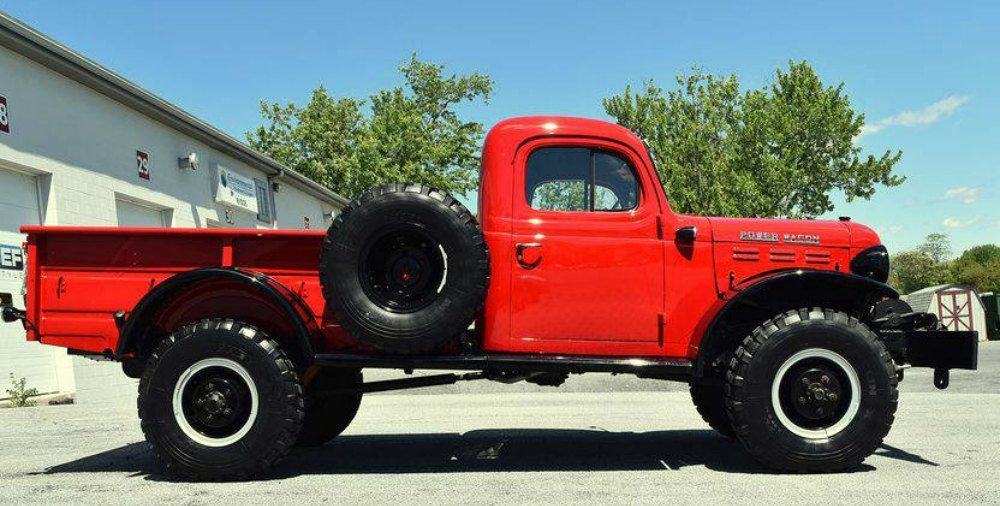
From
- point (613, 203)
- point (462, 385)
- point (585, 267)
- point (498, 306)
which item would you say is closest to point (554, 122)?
point (613, 203)

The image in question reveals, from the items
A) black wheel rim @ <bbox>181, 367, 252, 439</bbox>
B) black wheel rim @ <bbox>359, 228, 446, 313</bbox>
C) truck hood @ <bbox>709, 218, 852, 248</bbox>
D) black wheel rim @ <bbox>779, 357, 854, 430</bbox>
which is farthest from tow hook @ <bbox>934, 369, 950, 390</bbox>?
black wheel rim @ <bbox>181, 367, 252, 439</bbox>

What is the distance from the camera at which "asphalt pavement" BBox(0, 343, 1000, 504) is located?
390cm

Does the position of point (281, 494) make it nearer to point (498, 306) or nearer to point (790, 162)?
point (498, 306)

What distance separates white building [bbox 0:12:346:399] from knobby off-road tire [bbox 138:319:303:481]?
452 cm

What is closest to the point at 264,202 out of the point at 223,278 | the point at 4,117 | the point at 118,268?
the point at 4,117

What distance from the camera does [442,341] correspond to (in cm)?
423

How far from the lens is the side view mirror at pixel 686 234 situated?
4.51 metres

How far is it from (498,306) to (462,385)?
22.9ft

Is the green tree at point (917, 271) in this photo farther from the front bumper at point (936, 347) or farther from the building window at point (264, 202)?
the front bumper at point (936, 347)

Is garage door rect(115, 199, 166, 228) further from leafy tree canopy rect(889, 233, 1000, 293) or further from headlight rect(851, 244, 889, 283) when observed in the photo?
leafy tree canopy rect(889, 233, 1000, 293)

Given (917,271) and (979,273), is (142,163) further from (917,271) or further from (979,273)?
(917,271)

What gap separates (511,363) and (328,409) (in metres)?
2.00

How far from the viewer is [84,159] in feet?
34.0

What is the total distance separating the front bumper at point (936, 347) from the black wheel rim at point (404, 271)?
3.00m
